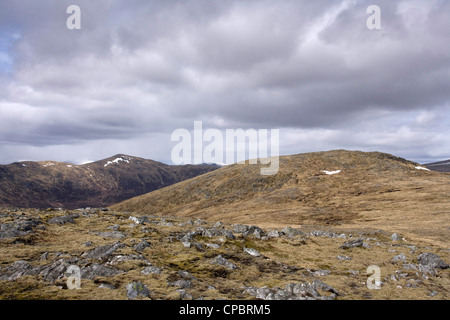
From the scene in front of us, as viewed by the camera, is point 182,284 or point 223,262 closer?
point 182,284

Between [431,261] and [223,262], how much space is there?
1887cm

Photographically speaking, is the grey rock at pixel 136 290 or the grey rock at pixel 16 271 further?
the grey rock at pixel 16 271

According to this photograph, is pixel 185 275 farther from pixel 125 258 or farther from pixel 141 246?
pixel 141 246

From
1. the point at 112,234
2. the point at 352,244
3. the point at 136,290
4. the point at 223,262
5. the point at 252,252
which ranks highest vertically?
the point at 112,234

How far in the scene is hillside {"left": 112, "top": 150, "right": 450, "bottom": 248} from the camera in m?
56.7

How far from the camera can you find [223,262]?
2098cm

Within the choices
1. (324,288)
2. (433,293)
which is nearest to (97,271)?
(324,288)

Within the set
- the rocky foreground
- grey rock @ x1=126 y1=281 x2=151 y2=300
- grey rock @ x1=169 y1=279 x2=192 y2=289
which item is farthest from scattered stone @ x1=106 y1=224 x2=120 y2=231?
grey rock @ x1=126 y1=281 x2=151 y2=300

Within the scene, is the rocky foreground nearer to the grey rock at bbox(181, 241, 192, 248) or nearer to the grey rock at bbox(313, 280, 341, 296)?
the grey rock at bbox(313, 280, 341, 296)

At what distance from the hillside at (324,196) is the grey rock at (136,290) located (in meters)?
42.8

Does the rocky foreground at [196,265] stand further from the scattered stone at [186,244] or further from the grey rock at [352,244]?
the scattered stone at [186,244]

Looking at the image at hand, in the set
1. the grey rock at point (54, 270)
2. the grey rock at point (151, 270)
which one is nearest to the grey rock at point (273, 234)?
the grey rock at point (151, 270)

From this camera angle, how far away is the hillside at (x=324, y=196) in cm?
5671
